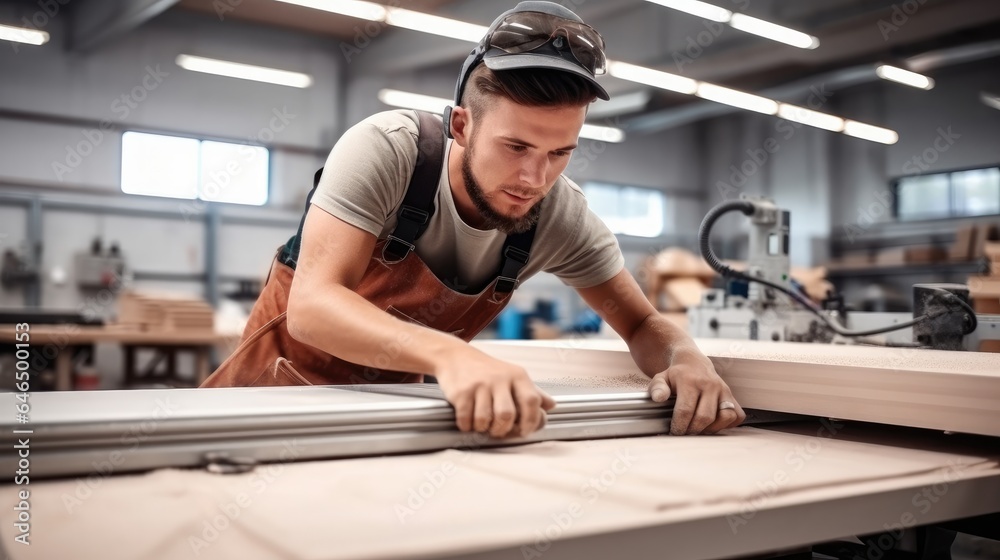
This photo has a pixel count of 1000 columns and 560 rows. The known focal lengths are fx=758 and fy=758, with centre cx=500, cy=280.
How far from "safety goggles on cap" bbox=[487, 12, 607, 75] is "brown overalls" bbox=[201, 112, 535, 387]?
0.91 feet

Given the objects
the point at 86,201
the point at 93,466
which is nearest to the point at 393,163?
the point at 93,466

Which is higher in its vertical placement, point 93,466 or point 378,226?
point 378,226

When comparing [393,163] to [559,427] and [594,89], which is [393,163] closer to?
[594,89]

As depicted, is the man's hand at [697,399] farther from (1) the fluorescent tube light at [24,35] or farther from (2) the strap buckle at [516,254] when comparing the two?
(1) the fluorescent tube light at [24,35]

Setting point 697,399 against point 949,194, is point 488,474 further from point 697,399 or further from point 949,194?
point 949,194

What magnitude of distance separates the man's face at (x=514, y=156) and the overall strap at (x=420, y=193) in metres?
0.07

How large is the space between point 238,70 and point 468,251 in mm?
8425

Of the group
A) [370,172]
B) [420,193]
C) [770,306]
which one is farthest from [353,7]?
[370,172]

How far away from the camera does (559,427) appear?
1.19m

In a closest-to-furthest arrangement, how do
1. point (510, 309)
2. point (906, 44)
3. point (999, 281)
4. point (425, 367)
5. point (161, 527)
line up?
point (161, 527) → point (425, 367) → point (999, 281) → point (906, 44) → point (510, 309)

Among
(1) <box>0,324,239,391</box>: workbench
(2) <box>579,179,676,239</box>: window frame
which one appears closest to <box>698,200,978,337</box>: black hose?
(1) <box>0,324,239,391</box>: workbench

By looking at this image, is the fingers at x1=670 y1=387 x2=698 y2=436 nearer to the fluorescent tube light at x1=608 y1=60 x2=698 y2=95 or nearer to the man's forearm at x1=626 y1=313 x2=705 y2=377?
the man's forearm at x1=626 y1=313 x2=705 y2=377

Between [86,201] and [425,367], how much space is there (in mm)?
9070

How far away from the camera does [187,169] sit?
939 cm
